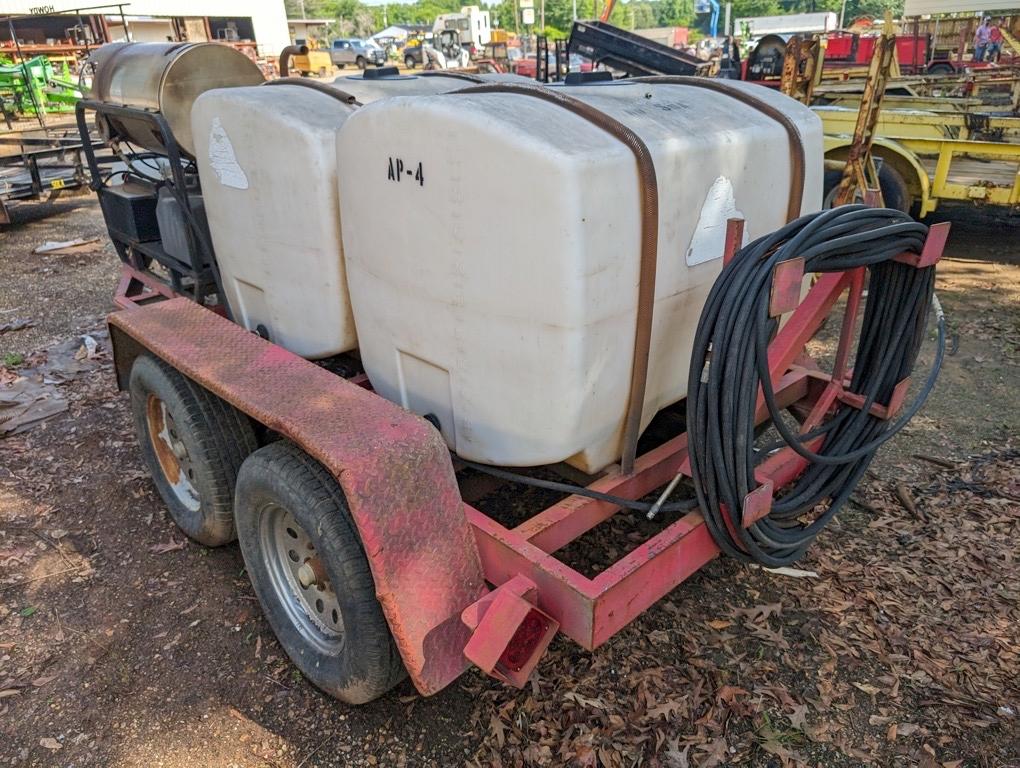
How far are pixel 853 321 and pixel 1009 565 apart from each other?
4.48 ft

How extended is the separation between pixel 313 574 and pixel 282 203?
53.5 inches

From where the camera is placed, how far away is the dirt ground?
2.26m

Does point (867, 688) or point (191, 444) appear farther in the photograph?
point (191, 444)

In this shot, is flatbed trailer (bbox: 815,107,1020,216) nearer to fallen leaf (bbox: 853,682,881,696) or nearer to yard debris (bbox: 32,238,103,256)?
fallen leaf (bbox: 853,682,881,696)

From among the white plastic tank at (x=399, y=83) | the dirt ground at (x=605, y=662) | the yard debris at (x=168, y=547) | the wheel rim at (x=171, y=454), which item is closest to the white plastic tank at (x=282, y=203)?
the white plastic tank at (x=399, y=83)

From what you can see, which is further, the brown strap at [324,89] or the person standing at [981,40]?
the person standing at [981,40]

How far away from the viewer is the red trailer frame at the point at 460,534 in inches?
73.5

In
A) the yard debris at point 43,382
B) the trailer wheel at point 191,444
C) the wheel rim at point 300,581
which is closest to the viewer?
the wheel rim at point 300,581

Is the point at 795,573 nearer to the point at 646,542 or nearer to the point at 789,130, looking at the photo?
the point at 646,542

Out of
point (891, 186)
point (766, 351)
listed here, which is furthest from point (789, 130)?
point (891, 186)

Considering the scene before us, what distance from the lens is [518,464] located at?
2268 millimetres

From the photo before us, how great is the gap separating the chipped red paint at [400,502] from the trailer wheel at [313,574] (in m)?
0.17

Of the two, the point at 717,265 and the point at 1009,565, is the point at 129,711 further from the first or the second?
the point at 1009,565

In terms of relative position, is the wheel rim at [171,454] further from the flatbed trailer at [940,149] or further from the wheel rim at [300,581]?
the flatbed trailer at [940,149]
